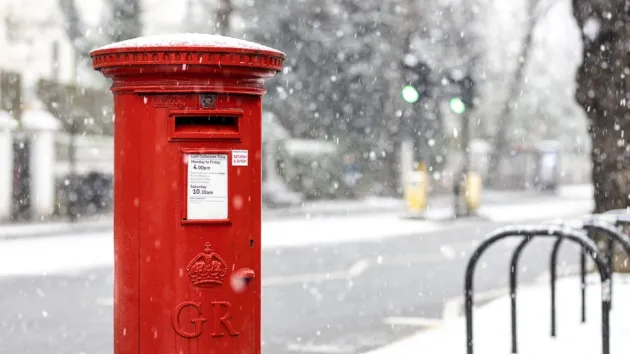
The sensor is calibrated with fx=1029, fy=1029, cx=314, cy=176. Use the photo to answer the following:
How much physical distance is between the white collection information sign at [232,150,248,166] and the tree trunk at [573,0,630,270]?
808 cm

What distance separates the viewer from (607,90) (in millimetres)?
11859

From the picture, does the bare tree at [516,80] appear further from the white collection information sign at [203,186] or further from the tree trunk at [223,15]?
the white collection information sign at [203,186]

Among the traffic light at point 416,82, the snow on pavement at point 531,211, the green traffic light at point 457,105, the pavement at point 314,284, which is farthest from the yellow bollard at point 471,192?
the traffic light at point 416,82

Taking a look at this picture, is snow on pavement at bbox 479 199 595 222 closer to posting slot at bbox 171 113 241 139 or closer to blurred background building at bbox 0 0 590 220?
blurred background building at bbox 0 0 590 220

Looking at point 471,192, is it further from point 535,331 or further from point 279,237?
point 535,331

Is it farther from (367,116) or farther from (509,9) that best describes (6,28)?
(509,9)

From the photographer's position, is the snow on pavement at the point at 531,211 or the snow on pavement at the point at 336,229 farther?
the snow on pavement at the point at 531,211

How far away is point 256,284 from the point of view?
4.82 metres

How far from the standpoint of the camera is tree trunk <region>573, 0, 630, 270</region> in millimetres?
11750

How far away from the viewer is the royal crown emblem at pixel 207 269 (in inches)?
181

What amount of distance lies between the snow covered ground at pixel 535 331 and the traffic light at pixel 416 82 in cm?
1032

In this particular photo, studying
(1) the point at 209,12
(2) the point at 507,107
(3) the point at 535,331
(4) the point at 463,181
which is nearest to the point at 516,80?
(2) the point at 507,107

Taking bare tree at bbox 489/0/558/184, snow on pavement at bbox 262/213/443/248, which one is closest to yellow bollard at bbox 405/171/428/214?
snow on pavement at bbox 262/213/443/248

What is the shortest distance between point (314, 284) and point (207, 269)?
25.2ft
